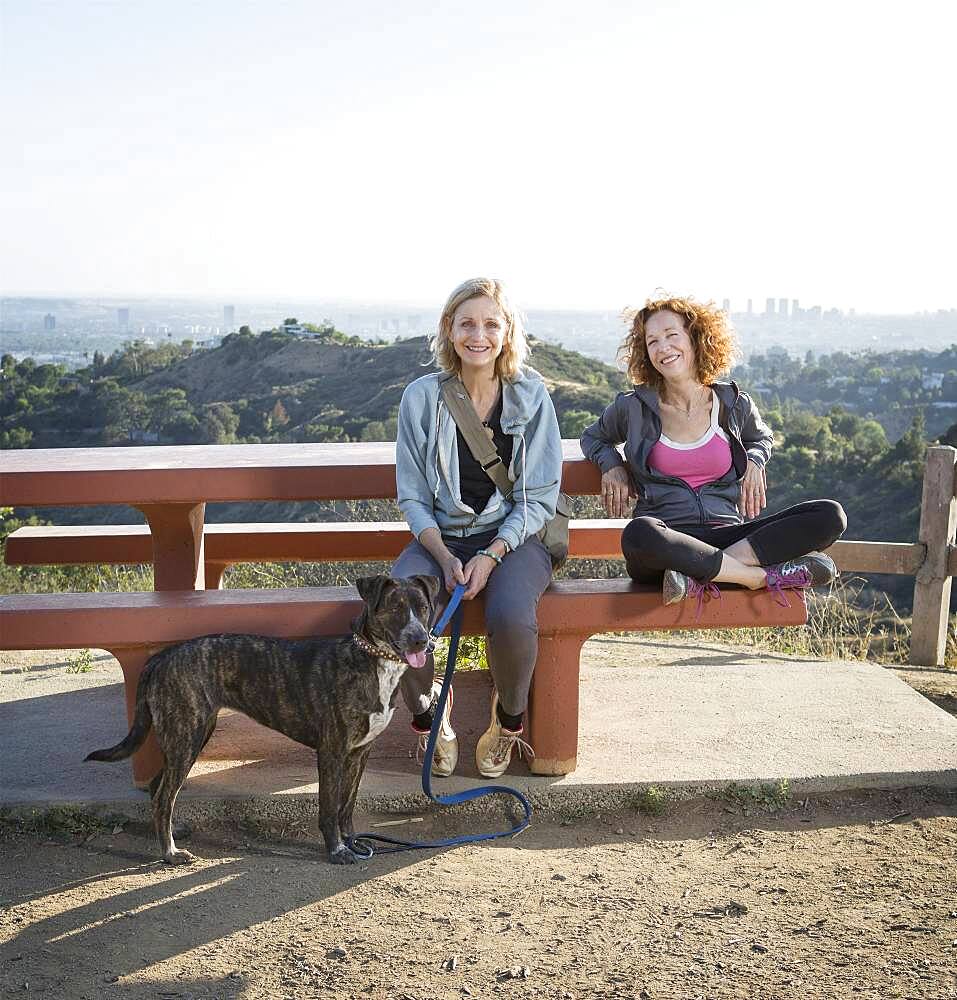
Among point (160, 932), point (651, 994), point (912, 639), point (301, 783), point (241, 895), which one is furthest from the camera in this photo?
point (912, 639)

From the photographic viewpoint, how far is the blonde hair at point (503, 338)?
406 cm

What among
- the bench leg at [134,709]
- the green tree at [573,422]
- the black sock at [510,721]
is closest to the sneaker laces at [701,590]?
the black sock at [510,721]

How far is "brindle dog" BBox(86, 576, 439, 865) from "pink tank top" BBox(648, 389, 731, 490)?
4.04ft

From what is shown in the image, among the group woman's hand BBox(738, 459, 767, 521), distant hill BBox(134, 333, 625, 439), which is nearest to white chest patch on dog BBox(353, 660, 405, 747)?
woman's hand BBox(738, 459, 767, 521)

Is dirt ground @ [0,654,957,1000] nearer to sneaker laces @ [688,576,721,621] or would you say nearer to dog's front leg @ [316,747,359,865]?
dog's front leg @ [316,747,359,865]

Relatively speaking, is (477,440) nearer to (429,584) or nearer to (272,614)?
(429,584)

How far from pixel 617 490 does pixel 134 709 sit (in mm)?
1857

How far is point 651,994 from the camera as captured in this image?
9.47 feet

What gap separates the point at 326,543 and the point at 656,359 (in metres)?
2.03

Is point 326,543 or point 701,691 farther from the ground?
point 326,543

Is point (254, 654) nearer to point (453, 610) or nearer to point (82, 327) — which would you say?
point (453, 610)

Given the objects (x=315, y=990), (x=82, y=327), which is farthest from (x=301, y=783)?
(x=82, y=327)

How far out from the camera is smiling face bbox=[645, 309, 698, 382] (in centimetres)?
434

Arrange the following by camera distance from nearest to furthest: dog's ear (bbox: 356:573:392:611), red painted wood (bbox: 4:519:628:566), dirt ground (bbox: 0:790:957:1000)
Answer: dirt ground (bbox: 0:790:957:1000)
dog's ear (bbox: 356:573:392:611)
red painted wood (bbox: 4:519:628:566)
